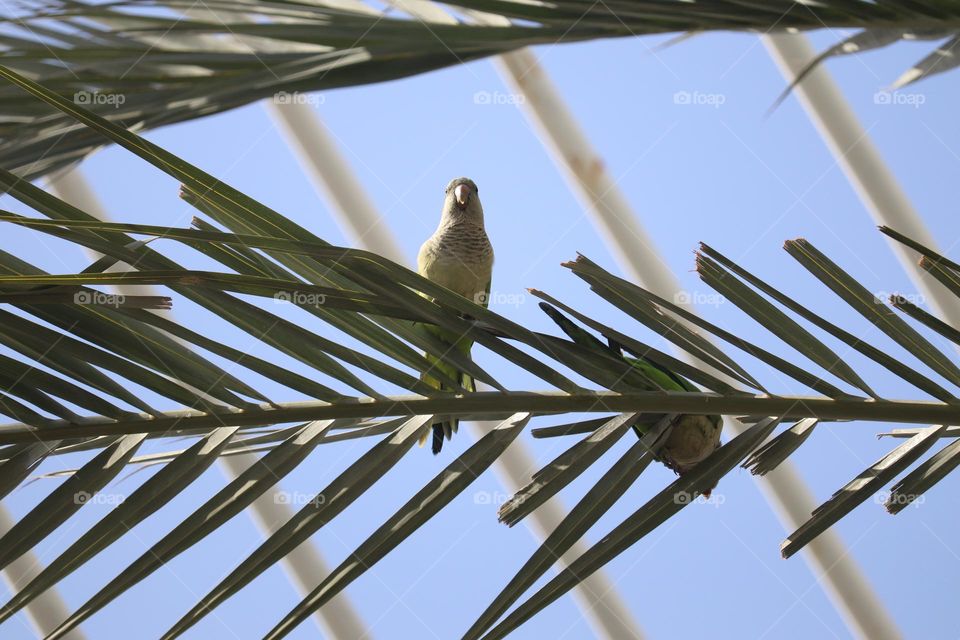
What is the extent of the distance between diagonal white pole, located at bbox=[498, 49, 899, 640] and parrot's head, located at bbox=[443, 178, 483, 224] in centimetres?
190

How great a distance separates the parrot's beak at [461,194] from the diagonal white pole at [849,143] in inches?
98.6

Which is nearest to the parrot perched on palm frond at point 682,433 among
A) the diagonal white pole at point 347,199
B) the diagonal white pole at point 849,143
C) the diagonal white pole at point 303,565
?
the diagonal white pole at point 347,199

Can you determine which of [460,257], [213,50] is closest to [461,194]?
[460,257]

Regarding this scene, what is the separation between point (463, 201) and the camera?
3.30 metres

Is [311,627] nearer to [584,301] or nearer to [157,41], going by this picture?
[584,301]

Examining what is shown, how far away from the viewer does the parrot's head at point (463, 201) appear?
3.31 metres

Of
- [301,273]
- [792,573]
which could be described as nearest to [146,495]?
[301,273]

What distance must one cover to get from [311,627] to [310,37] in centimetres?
580

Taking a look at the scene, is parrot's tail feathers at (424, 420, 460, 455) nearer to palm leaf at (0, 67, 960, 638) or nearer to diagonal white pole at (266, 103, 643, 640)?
palm leaf at (0, 67, 960, 638)

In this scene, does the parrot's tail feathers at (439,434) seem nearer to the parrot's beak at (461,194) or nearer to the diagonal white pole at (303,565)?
the parrot's beak at (461,194)

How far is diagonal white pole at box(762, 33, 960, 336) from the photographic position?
5.12 metres

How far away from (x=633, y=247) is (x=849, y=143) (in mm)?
1302

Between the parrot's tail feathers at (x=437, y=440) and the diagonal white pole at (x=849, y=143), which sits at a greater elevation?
the diagonal white pole at (x=849, y=143)

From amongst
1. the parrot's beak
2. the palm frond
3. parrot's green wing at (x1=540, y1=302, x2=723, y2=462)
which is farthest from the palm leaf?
the parrot's beak
